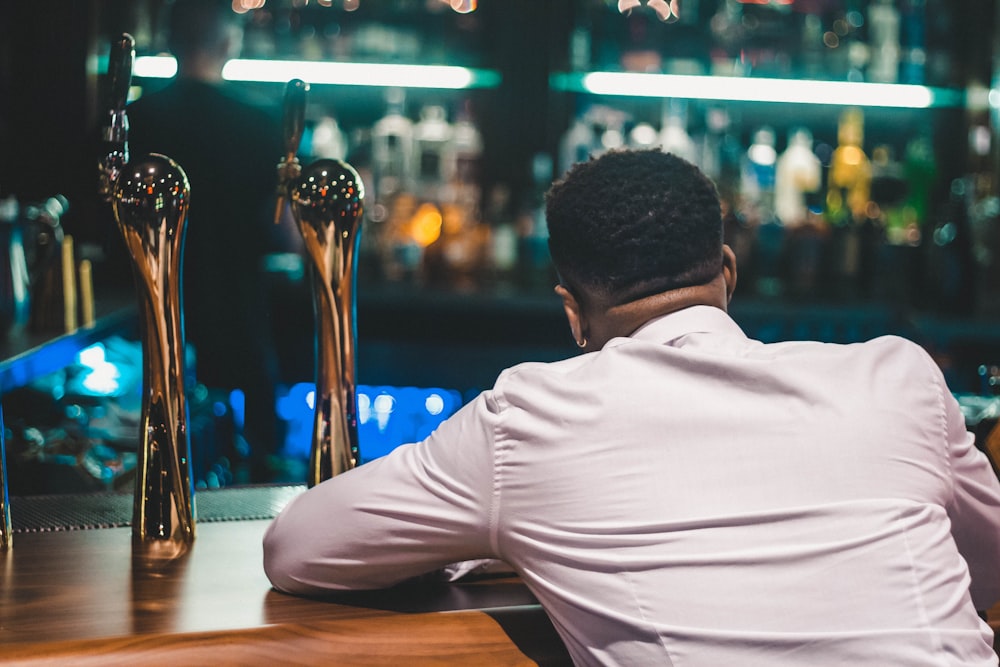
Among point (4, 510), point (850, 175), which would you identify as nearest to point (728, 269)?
point (4, 510)

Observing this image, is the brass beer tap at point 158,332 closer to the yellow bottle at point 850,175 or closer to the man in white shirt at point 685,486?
the man in white shirt at point 685,486

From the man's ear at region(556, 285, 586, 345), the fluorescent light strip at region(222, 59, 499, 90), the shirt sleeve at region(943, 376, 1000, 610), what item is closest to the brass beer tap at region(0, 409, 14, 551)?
the man's ear at region(556, 285, 586, 345)

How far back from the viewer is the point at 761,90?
3.10 meters

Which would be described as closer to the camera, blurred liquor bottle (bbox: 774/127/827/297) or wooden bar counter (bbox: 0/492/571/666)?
wooden bar counter (bbox: 0/492/571/666)

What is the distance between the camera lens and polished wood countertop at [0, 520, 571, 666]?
2.66 feet

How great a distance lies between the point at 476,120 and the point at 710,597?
2.45 m

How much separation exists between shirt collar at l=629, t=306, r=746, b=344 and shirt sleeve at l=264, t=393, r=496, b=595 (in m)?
A: 0.15

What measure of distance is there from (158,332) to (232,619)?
28 centimetres

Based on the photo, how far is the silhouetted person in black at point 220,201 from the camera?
2.44 meters

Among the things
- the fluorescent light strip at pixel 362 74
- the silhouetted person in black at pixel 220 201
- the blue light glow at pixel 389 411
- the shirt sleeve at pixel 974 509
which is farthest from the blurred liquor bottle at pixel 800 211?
the shirt sleeve at pixel 974 509

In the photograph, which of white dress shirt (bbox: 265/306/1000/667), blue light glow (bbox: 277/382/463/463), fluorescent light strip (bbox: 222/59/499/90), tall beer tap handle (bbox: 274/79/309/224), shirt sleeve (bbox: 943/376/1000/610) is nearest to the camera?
white dress shirt (bbox: 265/306/1000/667)

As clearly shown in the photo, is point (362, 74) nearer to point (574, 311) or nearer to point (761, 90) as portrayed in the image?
point (761, 90)

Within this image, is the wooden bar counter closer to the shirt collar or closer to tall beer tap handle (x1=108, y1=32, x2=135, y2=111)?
the shirt collar

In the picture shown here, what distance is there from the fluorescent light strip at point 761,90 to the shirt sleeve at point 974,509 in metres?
2.28
